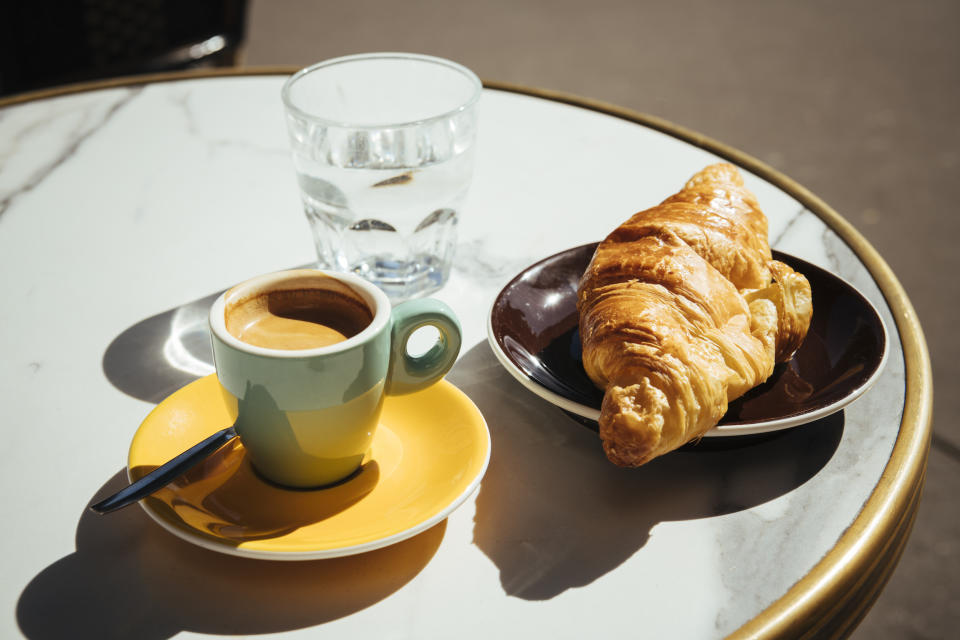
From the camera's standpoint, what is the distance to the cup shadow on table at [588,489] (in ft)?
1.84

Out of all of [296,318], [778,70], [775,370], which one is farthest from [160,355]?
[778,70]

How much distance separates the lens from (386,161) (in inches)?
31.7

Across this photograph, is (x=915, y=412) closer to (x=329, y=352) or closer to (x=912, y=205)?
(x=329, y=352)

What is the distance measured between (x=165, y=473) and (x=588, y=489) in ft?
0.90

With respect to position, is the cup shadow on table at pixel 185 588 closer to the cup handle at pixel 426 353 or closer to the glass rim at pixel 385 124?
the cup handle at pixel 426 353

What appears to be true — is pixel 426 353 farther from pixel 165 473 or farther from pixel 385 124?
pixel 385 124

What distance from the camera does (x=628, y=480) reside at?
2.05ft

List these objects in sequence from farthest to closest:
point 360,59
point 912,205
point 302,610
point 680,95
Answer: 1. point 680,95
2. point 912,205
3. point 360,59
4. point 302,610

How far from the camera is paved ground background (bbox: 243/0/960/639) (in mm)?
2359

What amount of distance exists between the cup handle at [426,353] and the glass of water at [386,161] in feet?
0.74

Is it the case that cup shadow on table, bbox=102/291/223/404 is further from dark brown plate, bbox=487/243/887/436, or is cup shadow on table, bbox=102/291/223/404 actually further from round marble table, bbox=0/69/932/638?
dark brown plate, bbox=487/243/887/436

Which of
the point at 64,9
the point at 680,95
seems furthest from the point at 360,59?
the point at 680,95

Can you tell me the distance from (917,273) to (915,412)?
1629 millimetres

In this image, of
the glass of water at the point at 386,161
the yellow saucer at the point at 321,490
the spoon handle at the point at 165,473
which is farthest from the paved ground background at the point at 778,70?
the spoon handle at the point at 165,473
